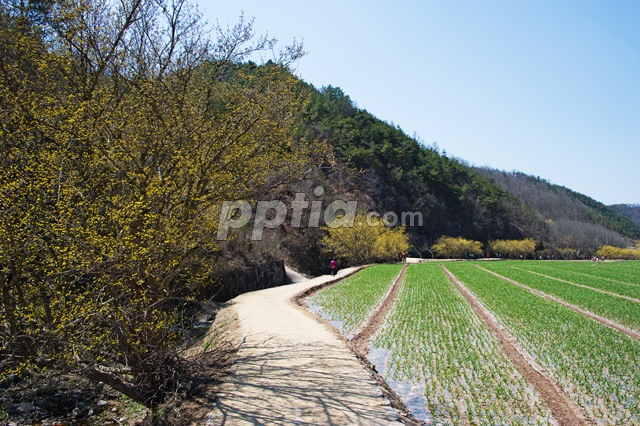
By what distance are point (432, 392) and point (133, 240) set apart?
257 inches

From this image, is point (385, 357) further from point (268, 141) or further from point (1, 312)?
point (1, 312)

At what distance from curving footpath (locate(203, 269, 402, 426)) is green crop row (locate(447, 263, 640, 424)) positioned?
403 centimetres

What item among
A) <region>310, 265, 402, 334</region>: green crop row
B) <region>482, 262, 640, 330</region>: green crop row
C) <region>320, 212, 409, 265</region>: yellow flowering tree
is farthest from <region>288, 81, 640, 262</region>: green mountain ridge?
<region>482, 262, 640, 330</region>: green crop row

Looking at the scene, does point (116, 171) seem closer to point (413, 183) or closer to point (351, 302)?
point (351, 302)

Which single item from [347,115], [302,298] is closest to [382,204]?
[347,115]

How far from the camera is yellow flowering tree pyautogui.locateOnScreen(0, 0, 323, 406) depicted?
6523 millimetres

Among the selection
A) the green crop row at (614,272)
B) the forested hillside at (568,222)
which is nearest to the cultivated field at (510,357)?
the green crop row at (614,272)

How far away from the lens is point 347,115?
349ft

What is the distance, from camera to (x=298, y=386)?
22.5ft

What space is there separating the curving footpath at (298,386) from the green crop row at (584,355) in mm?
4033

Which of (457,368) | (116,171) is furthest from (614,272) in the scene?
(116,171)

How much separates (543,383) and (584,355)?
108 inches

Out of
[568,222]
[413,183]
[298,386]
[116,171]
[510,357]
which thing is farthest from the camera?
[568,222]

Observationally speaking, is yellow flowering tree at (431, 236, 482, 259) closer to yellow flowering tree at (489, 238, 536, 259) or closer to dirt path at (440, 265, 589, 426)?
yellow flowering tree at (489, 238, 536, 259)
